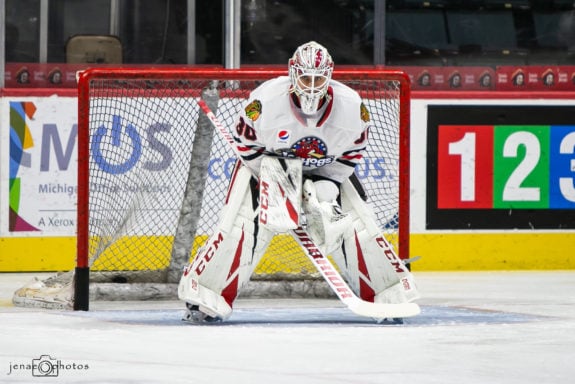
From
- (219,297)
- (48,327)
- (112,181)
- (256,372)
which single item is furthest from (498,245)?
(256,372)

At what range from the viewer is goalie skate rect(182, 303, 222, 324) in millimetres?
5945

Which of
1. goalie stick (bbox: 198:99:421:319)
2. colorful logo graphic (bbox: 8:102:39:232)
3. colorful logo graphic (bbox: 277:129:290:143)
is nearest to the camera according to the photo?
goalie stick (bbox: 198:99:421:319)

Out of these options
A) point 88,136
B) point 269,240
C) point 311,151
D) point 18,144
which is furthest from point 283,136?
point 18,144

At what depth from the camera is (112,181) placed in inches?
282

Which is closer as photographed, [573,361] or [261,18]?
[573,361]

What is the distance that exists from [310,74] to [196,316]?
1.05m

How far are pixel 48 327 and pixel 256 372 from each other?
1412 mm

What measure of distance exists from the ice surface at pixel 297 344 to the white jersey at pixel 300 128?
67cm

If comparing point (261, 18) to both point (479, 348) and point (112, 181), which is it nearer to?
point (112, 181)

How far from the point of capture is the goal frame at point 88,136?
21.0 ft

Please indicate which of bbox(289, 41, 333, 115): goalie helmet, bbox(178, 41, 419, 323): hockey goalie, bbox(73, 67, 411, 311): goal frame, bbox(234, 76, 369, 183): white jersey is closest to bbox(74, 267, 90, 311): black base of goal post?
bbox(73, 67, 411, 311): goal frame

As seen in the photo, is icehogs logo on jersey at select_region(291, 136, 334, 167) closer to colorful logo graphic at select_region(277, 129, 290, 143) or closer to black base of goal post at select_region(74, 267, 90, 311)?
colorful logo graphic at select_region(277, 129, 290, 143)

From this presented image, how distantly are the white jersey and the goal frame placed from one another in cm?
55

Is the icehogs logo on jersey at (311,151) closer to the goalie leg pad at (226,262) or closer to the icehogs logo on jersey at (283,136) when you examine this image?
the icehogs logo on jersey at (283,136)
